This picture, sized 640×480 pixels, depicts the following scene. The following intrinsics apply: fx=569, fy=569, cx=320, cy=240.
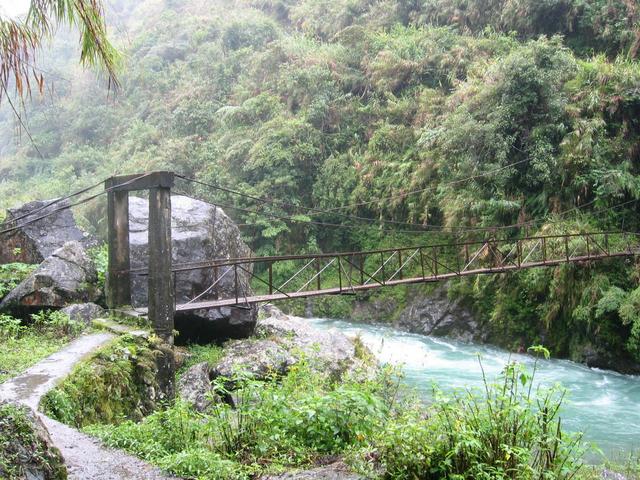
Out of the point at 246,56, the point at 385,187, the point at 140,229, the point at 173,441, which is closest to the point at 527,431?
the point at 173,441

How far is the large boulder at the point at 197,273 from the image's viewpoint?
8.76 m

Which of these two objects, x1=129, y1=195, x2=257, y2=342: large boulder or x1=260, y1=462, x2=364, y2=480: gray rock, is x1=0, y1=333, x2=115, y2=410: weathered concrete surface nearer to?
x1=260, y1=462, x2=364, y2=480: gray rock

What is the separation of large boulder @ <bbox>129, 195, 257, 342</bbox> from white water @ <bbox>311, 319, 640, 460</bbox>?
232cm

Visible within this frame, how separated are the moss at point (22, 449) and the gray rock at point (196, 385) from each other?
13.3 feet

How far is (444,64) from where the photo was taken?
17.1 metres

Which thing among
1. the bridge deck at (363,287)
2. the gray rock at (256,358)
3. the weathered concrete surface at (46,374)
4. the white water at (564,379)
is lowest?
the white water at (564,379)

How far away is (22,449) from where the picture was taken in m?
2.56

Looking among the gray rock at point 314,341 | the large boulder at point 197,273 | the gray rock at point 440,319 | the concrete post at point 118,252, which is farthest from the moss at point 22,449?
the gray rock at point 440,319

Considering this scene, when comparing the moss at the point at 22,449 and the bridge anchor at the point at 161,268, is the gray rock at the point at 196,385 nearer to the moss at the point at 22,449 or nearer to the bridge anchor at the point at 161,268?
the bridge anchor at the point at 161,268

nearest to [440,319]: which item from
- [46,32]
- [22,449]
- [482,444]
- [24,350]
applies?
[24,350]

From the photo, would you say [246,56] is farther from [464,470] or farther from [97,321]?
[464,470]

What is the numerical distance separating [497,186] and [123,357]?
985cm

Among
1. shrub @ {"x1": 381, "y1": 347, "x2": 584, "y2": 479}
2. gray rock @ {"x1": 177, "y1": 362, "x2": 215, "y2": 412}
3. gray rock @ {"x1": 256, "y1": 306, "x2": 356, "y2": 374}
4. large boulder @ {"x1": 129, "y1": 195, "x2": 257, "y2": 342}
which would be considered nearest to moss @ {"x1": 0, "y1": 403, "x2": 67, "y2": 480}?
shrub @ {"x1": 381, "y1": 347, "x2": 584, "y2": 479}

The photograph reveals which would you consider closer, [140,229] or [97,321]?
[97,321]
